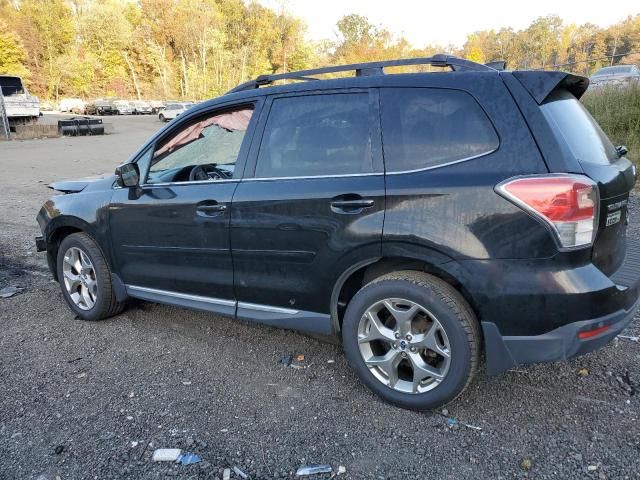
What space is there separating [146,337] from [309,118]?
214 centimetres

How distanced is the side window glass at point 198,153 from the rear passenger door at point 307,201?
50 cm

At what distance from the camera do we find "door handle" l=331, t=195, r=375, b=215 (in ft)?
8.80

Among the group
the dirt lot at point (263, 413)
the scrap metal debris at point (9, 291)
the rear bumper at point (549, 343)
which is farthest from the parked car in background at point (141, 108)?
the rear bumper at point (549, 343)

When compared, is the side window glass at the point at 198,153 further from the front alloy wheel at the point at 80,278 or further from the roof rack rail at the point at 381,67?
the front alloy wheel at the point at 80,278

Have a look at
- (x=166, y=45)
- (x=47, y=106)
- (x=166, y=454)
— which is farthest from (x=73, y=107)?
(x=166, y=454)

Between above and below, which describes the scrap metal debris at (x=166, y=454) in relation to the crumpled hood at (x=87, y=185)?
below

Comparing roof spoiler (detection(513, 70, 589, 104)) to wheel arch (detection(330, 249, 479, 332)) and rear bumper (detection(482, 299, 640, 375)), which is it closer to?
wheel arch (detection(330, 249, 479, 332))

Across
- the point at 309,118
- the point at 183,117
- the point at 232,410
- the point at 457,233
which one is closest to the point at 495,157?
the point at 457,233

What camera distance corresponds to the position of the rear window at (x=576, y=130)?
242 centimetres

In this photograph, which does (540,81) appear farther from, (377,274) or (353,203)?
(377,274)

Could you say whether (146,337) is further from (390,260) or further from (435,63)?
(435,63)

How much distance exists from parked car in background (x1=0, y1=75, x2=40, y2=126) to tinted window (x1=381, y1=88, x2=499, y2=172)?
2780cm

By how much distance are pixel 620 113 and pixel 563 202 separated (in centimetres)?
1034

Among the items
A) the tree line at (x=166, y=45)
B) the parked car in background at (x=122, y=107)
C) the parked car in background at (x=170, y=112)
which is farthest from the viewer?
the tree line at (x=166, y=45)
